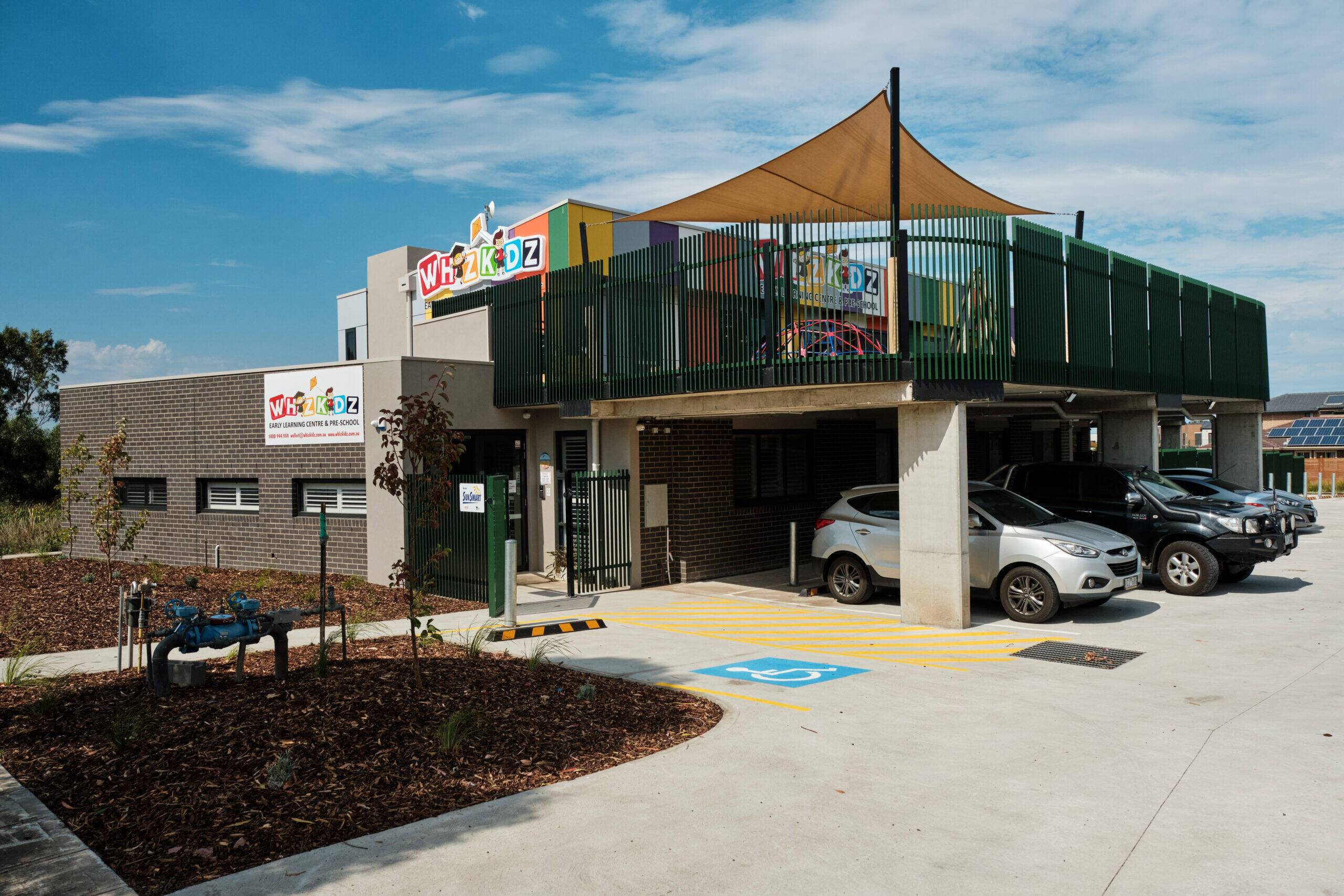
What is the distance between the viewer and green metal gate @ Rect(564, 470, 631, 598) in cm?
1485

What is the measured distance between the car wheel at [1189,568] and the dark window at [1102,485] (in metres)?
1.01

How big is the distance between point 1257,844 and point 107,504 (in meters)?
11.7

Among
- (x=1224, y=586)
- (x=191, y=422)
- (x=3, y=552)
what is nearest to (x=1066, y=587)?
(x=1224, y=586)

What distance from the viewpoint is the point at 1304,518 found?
23.2 meters

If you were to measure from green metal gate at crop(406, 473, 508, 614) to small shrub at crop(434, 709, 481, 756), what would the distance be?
631 centimetres

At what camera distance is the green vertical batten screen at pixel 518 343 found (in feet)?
52.0

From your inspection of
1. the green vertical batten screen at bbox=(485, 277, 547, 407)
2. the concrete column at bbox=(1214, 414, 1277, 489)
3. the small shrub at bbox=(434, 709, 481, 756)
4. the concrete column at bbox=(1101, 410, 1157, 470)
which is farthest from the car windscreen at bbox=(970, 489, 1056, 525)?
the concrete column at bbox=(1214, 414, 1277, 489)

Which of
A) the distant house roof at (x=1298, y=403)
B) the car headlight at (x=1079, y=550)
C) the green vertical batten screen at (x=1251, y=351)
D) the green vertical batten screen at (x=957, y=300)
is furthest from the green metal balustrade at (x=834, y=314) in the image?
the distant house roof at (x=1298, y=403)

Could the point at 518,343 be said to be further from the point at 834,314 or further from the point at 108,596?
the point at 108,596

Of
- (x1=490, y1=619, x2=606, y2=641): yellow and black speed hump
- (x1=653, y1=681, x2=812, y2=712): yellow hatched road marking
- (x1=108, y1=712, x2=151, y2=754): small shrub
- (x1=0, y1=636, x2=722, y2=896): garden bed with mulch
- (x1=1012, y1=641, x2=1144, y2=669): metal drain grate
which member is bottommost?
(x1=1012, y1=641, x2=1144, y2=669): metal drain grate

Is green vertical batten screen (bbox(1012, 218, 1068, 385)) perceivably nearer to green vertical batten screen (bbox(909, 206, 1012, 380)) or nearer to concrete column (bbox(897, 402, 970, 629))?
green vertical batten screen (bbox(909, 206, 1012, 380))

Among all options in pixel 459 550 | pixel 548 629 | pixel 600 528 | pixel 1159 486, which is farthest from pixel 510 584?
pixel 1159 486

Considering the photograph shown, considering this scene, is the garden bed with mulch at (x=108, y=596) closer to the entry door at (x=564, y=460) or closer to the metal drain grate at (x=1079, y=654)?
the entry door at (x=564, y=460)

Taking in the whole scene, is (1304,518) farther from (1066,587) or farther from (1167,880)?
(1167,880)
